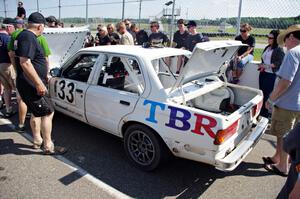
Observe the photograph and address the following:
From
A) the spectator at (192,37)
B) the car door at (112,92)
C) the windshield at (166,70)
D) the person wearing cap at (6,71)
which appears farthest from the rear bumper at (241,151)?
the person wearing cap at (6,71)

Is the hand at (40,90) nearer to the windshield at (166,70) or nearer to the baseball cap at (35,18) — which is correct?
the baseball cap at (35,18)

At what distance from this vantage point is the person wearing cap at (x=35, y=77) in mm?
3525

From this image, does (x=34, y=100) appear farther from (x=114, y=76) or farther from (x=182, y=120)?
(x=182, y=120)

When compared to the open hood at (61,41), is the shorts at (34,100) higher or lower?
lower

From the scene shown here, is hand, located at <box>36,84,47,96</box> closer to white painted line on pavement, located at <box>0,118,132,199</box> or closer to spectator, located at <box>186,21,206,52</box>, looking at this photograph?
white painted line on pavement, located at <box>0,118,132,199</box>

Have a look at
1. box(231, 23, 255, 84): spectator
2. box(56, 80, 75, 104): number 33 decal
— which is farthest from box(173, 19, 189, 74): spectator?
box(56, 80, 75, 104): number 33 decal

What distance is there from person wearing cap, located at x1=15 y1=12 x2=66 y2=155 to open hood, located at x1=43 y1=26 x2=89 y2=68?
2533 mm

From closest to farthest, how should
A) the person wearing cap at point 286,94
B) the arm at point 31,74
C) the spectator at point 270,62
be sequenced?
the person wearing cap at point 286,94 < the arm at point 31,74 < the spectator at point 270,62

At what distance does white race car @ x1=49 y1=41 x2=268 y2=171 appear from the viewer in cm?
298

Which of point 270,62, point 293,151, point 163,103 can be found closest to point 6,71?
point 163,103

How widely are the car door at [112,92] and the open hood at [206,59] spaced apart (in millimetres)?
654

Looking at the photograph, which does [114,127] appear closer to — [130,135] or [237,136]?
[130,135]

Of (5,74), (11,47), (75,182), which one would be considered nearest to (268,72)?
(75,182)

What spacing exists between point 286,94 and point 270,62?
2.25m
